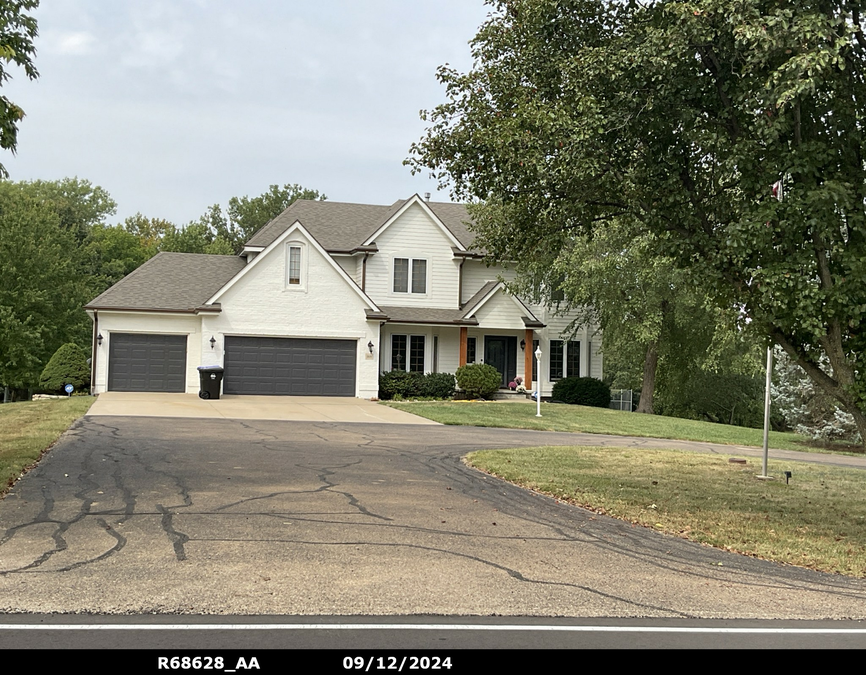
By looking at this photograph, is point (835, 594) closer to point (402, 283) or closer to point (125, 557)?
point (125, 557)

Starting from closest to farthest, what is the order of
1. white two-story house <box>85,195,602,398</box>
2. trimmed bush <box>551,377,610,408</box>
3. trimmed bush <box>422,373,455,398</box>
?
white two-story house <box>85,195,602,398</box> < trimmed bush <box>422,373,455,398</box> < trimmed bush <box>551,377,610,408</box>

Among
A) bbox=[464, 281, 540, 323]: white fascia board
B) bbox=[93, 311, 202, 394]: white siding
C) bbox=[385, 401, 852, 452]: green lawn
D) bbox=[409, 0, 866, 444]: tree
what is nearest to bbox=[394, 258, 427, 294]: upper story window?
bbox=[464, 281, 540, 323]: white fascia board

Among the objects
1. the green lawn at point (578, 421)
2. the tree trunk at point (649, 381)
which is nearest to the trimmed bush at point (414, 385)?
the green lawn at point (578, 421)

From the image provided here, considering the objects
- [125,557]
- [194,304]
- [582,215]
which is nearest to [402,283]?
[194,304]

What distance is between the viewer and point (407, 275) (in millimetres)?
33781

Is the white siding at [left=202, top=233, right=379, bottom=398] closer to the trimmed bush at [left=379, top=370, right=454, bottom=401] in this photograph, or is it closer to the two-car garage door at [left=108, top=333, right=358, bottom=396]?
the two-car garage door at [left=108, top=333, right=358, bottom=396]

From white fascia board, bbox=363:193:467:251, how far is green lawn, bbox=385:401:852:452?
23.7 ft

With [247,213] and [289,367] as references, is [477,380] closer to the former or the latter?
[289,367]

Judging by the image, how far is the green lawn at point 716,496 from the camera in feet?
29.8

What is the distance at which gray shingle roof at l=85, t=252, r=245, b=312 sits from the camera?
30.2 m

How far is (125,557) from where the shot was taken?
277 inches

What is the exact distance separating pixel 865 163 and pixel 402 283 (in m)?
24.4

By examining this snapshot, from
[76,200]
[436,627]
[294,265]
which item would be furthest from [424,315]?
[76,200]

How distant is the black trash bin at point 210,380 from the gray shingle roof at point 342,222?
7.47 meters
